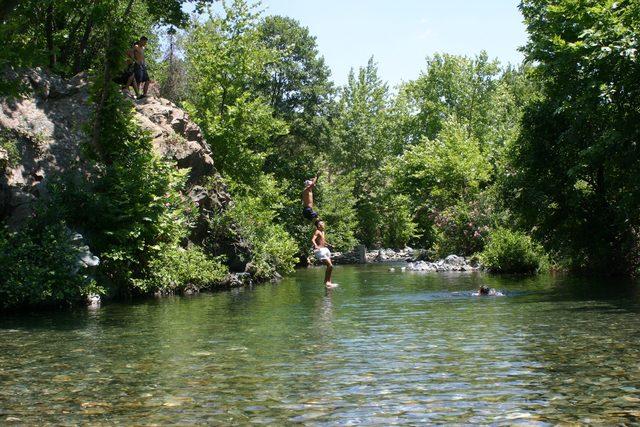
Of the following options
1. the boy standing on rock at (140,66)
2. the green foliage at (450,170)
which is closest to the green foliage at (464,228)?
the green foliage at (450,170)

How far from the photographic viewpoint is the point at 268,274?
89.6 ft

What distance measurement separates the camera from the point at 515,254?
94.5ft

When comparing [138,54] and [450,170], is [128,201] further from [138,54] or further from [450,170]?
[450,170]

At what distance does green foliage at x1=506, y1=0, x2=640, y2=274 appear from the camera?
18094mm

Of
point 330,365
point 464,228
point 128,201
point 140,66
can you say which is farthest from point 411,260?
point 330,365

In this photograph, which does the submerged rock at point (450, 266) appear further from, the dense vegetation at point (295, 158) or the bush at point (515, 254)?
the bush at point (515, 254)

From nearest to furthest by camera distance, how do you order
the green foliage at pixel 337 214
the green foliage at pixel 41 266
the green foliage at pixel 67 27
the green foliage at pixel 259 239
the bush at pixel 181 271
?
the green foliage at pixel 41 266 → the green foliage at pixel 67 27 → the bush at pixel 181 271 → the green foliage at pixel 259 239 → the green foliage at pixel 337 214

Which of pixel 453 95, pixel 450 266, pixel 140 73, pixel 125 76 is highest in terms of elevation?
pixel 453 95

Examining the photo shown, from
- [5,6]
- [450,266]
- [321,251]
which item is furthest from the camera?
[450,266]

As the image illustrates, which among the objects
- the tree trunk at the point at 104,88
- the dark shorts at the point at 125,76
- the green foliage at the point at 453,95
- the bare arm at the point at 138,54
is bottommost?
the tree trunk at the point at 104,88

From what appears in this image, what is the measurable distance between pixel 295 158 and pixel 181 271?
27035 mm

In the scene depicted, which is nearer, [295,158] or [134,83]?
[134,83]

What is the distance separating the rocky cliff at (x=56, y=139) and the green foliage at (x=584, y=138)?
1078cm

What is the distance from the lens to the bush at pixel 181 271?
20312 mm
